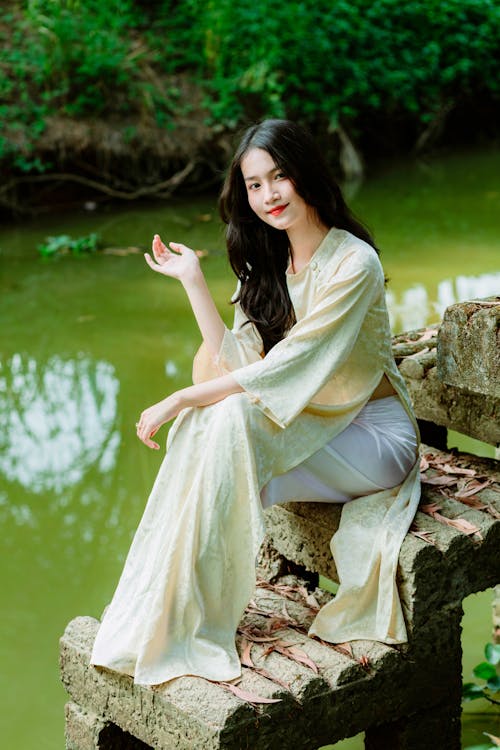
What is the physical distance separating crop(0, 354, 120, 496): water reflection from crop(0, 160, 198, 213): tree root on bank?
3608mm

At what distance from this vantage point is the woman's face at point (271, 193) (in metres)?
2.41

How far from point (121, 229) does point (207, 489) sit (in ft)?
20.3

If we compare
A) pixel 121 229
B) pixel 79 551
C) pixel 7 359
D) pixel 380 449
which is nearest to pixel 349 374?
pixel 380 449

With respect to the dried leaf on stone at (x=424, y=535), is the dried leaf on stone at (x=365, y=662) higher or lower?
lower

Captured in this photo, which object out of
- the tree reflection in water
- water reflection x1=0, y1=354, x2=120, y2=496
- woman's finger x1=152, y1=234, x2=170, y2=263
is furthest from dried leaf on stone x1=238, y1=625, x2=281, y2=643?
water reflection x1=0, y1=354, x2=120, y2=496

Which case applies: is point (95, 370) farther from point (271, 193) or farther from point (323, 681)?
point (323, 681)

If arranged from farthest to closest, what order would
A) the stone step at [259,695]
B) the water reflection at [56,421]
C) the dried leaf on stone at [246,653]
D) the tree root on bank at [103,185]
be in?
the tree root on bank at [103,185] → the water reflection at [56,421] → the dried leaf on stone at [246,653] → the stone step at [259,695]

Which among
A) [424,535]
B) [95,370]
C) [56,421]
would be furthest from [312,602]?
[95,370]

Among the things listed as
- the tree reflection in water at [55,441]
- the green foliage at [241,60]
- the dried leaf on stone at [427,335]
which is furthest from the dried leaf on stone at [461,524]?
the green foliage at [241,60]

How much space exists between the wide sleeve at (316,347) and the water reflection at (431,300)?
3012 millimetres

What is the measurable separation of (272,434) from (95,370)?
3.07m

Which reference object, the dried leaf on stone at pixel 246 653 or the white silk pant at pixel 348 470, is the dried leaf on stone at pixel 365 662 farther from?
the white silk pant at pixel 348 470

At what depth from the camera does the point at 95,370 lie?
516 cm

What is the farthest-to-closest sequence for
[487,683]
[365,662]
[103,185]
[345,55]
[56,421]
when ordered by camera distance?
[345,55]
[103,185]
[56,421]
[487,683]
[365,662]
